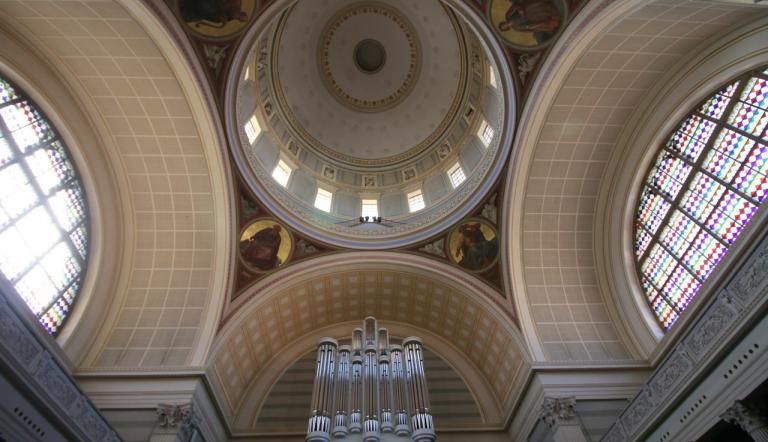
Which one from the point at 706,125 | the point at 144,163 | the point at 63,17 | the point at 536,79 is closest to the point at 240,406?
the point at 144,163

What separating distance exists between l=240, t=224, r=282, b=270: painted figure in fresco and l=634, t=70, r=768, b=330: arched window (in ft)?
43.0

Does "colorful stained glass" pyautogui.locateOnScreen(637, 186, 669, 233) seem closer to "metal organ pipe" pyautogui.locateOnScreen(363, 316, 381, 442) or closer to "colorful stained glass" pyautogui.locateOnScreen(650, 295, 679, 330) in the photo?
"colorful stained glass" pyautogui.locateOnScreen(650, 295, 679, 330)

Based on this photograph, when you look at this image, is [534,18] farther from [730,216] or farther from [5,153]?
[5,153]

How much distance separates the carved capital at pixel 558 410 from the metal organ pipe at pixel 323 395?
6605 mm

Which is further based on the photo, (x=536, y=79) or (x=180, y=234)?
(x=180, y=234)

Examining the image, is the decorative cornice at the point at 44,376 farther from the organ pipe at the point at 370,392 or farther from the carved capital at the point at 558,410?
the carved capital at the point at 558,410

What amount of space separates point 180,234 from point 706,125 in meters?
17.2

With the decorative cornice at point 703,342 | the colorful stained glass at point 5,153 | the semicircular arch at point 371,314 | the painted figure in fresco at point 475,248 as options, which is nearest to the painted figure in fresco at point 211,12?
the colorful stained glass at point 5,153

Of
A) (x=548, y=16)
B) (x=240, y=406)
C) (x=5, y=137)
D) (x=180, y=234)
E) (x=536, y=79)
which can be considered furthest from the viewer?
(x=240, y=406)

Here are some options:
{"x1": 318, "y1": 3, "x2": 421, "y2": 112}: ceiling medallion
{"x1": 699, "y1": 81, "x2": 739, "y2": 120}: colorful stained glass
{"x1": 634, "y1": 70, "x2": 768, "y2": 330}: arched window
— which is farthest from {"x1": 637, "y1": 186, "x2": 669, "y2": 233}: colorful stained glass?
{"x1": 318, "y1": 3, "x2": 421, "y2": 112}: ceiling medallion

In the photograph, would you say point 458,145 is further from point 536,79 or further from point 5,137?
point 5,137

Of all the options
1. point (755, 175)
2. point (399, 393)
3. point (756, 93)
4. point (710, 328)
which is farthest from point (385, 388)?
point (756, 93)

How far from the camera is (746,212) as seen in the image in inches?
484

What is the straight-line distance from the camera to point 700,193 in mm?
13734
